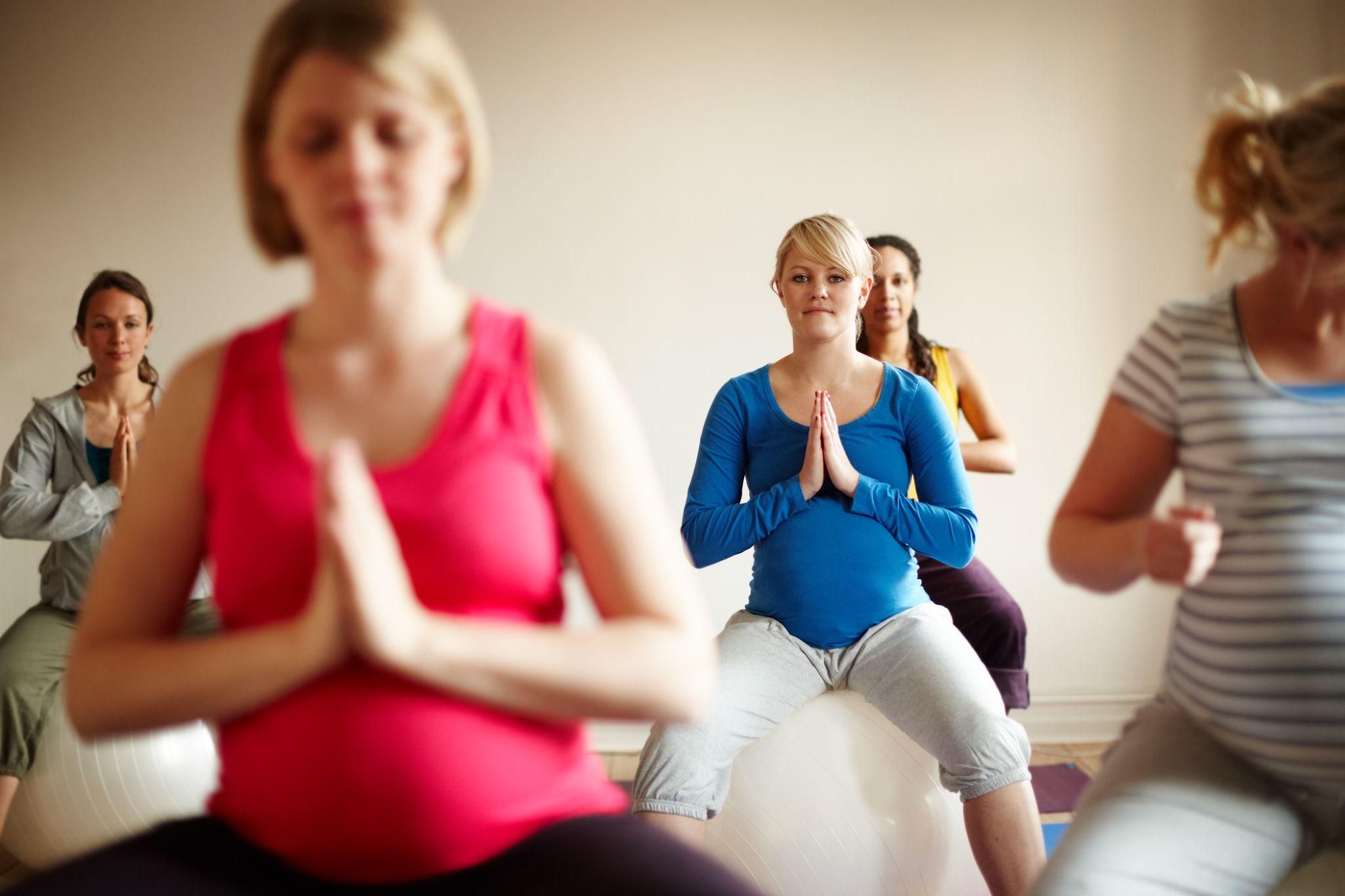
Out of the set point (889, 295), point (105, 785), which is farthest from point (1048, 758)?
point (105, 785)

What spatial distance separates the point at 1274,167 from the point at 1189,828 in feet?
2.29

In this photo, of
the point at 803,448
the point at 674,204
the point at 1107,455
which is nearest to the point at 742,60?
the point at 674,204

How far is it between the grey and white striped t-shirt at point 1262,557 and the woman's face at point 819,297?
0.95m

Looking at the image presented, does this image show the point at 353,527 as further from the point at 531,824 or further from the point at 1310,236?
the point at 1310,236

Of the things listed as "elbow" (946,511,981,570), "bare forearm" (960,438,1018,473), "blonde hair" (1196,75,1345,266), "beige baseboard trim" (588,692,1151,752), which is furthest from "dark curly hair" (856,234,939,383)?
"blonde hair" (1196,75,1345,266)

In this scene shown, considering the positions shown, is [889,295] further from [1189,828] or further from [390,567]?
[390,567]

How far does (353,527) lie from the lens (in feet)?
2.44

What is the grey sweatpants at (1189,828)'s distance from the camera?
1058 millimetres

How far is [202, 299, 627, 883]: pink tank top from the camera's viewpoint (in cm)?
82

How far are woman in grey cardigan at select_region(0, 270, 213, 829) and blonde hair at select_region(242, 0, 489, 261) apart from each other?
173 cm

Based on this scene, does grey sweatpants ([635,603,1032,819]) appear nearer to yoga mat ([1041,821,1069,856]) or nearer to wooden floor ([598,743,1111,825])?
yoga mat ([1041,821,1069,856])

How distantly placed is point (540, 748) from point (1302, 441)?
85 cm

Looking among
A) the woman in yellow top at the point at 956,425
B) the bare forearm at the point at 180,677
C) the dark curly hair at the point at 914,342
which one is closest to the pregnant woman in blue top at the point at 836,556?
the woman in yellow top at the point at 956,425

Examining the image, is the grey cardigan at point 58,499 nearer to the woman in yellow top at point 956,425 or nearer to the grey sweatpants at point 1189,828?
the woman in yellow top at point 956,425
